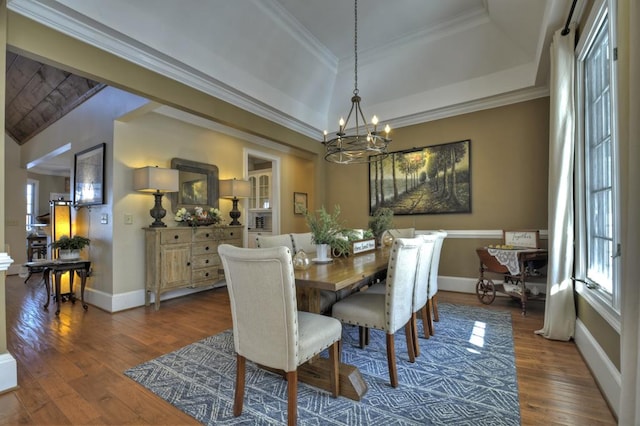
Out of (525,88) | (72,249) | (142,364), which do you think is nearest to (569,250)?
(525,88)

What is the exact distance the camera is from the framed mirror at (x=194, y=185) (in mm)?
4230

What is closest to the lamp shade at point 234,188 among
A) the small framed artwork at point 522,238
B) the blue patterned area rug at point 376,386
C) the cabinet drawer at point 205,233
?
the cabinet drawer at point 205,233

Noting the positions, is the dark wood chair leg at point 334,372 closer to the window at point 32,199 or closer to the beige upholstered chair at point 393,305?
the beige upholstered chair at point 393,305

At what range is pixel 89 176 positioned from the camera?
3998mm

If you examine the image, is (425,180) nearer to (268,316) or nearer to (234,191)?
(234,191)

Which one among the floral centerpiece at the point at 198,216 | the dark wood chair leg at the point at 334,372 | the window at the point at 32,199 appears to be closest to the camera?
the dark wood chair leg at the point at 334,372

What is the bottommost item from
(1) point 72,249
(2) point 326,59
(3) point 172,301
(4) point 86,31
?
(3) point 172,301

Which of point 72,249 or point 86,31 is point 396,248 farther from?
point 72,249

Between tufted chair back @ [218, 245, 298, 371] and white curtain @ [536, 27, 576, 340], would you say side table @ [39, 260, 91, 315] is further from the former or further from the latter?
white curtain @ [536, 27, 576, 340]

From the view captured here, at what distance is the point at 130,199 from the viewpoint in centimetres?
381

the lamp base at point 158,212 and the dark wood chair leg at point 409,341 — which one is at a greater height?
the lamp base at point 158,212

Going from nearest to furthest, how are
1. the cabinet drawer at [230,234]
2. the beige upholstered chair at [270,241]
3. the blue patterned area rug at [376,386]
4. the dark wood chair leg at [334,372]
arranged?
1. the blue patterned area rug at [376,386]
2. the dark wood chair leg at [334,372]
3. the beige upholstered chair at [270,241]
4. the cabinet drawer at [230,234]

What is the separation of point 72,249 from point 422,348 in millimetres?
4187

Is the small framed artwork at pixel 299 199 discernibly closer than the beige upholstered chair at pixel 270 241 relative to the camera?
No
